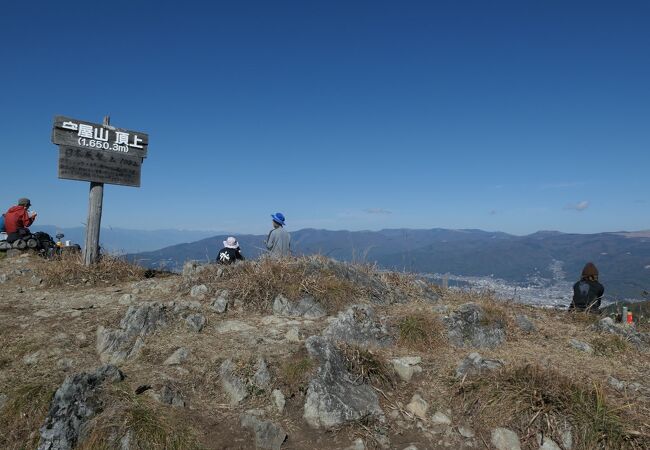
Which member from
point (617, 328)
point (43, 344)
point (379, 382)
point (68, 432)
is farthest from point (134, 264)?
point (617, 328)

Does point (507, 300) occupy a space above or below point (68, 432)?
above

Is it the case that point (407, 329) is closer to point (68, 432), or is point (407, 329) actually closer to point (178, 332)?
point (178, 332)

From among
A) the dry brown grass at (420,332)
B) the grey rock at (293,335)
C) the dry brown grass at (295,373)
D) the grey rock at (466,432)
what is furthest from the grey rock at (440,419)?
the grey rock at (293,335)

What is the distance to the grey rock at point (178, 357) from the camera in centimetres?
571

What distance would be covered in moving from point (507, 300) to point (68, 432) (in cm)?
932

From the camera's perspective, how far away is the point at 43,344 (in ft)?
20.6

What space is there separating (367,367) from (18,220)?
14453 mm

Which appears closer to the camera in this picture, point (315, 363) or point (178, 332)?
point (315, 363)

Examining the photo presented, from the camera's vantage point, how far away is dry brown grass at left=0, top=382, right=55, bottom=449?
174 inches

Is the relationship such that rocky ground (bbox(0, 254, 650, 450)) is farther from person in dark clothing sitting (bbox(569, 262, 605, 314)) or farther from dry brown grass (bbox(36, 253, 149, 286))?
person in dark clothing sitting (bbox(569, 262, 605, 314))

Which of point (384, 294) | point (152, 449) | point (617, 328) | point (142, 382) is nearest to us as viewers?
point (152, 449)

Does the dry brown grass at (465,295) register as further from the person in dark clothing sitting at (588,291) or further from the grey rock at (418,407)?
the grey rock at (418,407)

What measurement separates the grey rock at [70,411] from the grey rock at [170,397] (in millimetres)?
652

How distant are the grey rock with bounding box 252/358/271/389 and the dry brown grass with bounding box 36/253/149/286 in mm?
6923
